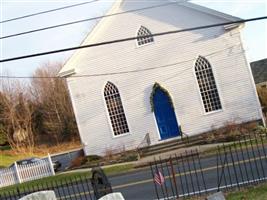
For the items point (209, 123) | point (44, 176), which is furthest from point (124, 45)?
point (44, 176)

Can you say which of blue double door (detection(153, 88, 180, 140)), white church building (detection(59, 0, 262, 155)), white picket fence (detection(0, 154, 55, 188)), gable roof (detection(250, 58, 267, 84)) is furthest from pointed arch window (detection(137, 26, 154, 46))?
gable roof (detection(250, 58, 267, 84))

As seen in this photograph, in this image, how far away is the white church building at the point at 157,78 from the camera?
98.2 feet

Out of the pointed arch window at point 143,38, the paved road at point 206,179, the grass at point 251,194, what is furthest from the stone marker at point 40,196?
the pointed arch window at point 143,38

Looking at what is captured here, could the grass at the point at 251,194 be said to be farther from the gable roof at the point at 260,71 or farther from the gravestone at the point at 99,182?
the gable roof at the point at 260,71

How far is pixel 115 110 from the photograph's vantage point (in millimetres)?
31938

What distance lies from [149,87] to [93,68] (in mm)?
3475

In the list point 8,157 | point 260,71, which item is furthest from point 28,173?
point 260,71

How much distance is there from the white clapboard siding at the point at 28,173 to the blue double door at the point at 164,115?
252 inches

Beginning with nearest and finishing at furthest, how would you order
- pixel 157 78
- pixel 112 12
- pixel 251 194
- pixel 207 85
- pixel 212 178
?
pixel 251 194
pixel 212 178
pixel 207 85
pixel 157 78
pixel 112 12

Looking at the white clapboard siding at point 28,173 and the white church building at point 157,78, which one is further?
the white clapboard siding at point 28,173

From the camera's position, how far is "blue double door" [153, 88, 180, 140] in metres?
31.1

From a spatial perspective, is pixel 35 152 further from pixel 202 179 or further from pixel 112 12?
pixel 202 179

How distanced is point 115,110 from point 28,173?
5.93 m

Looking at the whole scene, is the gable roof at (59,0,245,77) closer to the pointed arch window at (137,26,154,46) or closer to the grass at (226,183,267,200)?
the pointed arch window at (137,26,154,46)
